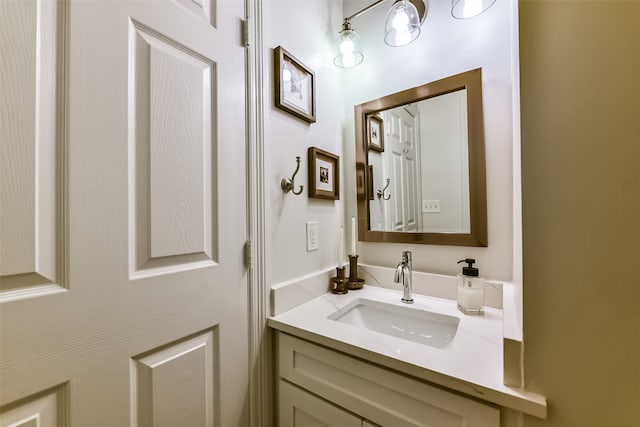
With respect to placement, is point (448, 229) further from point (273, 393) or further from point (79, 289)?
point (79, 289)

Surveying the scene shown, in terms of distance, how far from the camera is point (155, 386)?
1.99ft

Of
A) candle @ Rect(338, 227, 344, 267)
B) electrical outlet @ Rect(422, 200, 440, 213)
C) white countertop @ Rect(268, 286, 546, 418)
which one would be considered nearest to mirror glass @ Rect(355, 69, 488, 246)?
electrical outlet @ Rect(422, 200, 440, 213)

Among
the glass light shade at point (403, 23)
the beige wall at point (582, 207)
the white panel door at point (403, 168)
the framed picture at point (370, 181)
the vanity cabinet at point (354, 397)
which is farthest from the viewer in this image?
the framed picture at point (370, 181)

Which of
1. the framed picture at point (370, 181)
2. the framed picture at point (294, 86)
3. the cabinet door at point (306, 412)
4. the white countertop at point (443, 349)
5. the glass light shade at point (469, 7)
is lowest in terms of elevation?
the cabinet door at point (306, 412)

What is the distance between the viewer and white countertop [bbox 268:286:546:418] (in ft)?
1.69

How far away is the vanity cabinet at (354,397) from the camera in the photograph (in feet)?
1.86

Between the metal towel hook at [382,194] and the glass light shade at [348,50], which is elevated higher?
the glass light shade at [348,50]

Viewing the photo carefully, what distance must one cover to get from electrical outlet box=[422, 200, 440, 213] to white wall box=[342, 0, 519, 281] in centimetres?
16

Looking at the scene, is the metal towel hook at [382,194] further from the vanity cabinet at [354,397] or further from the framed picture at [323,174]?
the vanity cabinet at [354,397]

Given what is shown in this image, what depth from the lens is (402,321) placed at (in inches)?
38.5

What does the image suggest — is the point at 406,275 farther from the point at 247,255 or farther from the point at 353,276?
the point at 247,255

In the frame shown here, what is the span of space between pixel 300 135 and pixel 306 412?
100 centimetres

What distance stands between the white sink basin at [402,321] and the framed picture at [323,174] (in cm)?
50

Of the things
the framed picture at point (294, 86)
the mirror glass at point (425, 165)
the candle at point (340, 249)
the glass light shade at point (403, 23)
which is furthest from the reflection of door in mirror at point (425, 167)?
the framed picture at point (294, 86)
